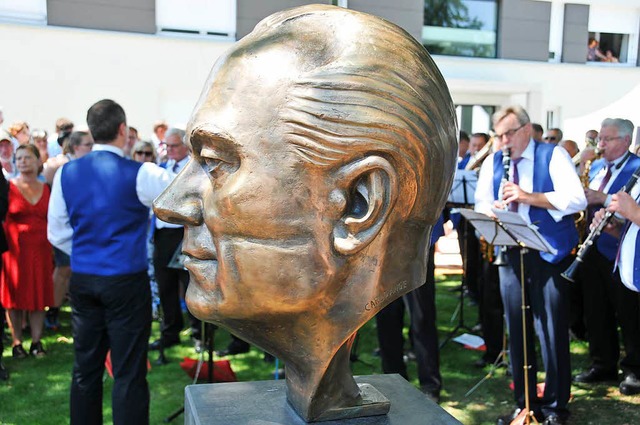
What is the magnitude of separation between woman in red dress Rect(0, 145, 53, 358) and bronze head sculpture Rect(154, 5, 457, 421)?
4.76 m

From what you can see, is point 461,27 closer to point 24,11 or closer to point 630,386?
point 24,11

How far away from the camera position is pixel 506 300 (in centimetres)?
451

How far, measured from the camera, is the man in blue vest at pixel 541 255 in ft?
13.8

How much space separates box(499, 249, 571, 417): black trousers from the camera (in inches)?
167

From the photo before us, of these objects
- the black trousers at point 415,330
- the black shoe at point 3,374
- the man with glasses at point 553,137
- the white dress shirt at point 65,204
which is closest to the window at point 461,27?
the man with glasses at point 553,137

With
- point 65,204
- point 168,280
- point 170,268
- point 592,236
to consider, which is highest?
point 65,204

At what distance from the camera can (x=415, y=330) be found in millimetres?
4773

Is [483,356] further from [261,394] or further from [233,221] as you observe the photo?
[233,221]

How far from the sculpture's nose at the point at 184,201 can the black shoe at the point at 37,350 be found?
4.89m

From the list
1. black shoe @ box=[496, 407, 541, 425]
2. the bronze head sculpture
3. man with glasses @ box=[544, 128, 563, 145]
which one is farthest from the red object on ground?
man with glasses @ box=[544, 128, 563, 145]

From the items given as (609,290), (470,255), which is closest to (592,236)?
(609,290)

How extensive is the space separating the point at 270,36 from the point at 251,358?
15.3 ft

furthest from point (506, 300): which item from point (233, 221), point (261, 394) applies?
point (233, 221)

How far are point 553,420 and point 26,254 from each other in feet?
15.7
